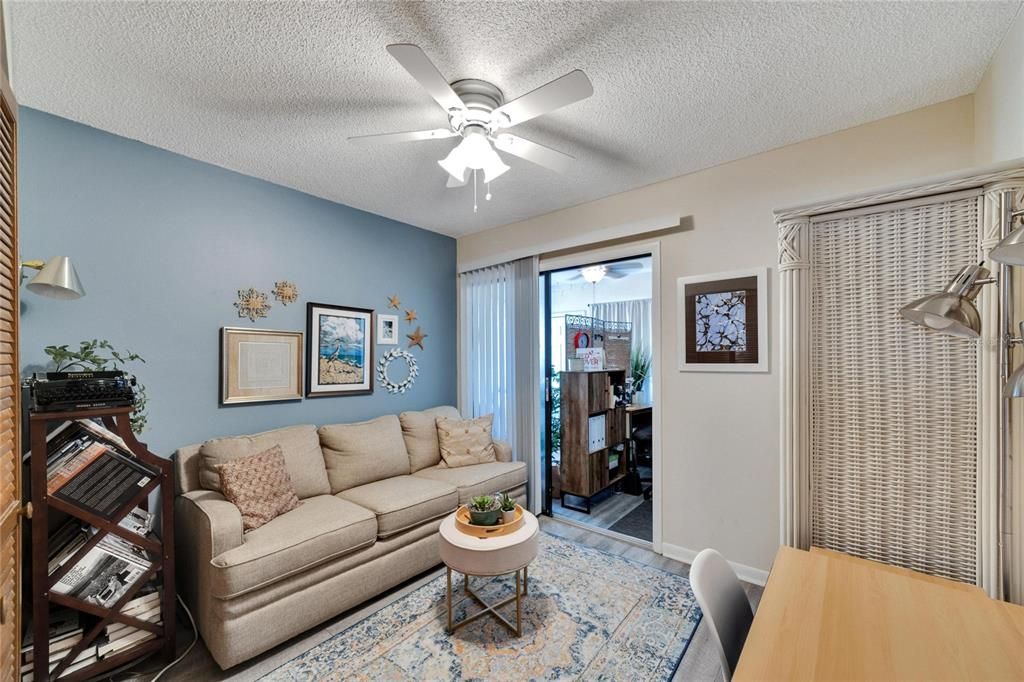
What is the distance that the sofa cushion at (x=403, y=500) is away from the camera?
8.19ft

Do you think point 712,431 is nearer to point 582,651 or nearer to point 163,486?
point 582,651

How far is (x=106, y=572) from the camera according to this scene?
1.83 metres

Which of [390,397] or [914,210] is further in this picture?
[390,397]

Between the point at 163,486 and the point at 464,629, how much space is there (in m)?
1.60

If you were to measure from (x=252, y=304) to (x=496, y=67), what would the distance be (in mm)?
2165

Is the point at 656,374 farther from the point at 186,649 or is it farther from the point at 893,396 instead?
the point at 186,649

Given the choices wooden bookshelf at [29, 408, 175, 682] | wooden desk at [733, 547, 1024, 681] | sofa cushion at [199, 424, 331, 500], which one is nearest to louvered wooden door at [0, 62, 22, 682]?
wooden bookshelf at [29, 408, 175, 682]

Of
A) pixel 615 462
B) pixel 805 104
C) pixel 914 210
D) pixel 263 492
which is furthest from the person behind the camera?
pixel 615 462

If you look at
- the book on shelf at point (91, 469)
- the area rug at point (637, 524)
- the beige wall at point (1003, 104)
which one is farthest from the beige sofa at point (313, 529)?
the beige wall at point (1003, 104)

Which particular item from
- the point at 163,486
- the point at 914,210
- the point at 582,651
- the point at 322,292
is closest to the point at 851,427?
the point at 914,210

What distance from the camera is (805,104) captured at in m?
2.09

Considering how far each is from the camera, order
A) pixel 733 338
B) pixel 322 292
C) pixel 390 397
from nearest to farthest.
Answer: pixel 733 338 < pixel 322 292 < pixel 390 397

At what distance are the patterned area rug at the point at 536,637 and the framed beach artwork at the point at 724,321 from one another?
1383 mm

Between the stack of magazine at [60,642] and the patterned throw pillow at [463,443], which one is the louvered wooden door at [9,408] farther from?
the patterned throw pillow at [463,443]
